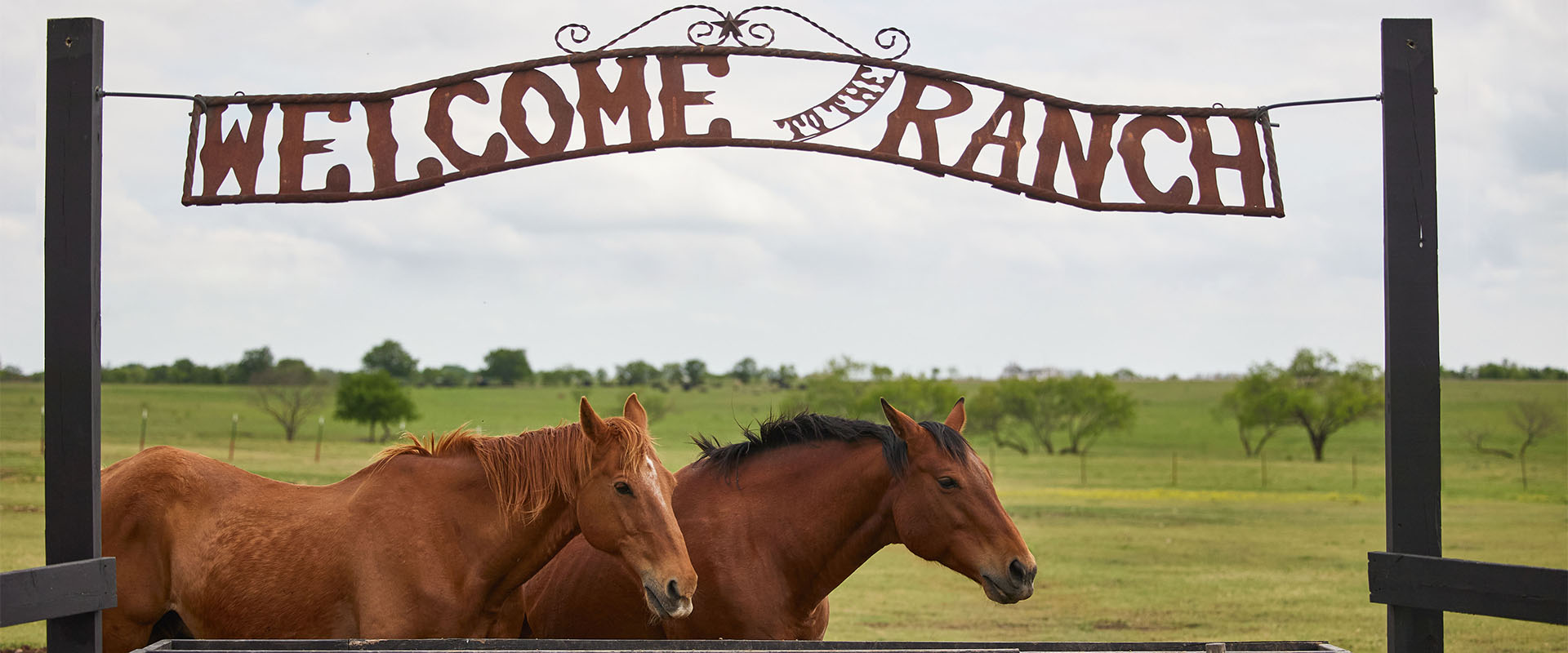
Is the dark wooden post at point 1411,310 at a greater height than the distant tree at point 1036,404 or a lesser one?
greater

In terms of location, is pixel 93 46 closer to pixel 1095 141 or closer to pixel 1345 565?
pixel 1095 141

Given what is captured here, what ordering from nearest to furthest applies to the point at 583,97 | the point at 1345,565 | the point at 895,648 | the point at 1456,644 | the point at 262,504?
the point at 895,648 → the point at 583,97 → the point at 262,504 → the point at 1456,644 → the point at 1345,565

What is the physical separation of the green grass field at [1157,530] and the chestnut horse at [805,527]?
686 mm

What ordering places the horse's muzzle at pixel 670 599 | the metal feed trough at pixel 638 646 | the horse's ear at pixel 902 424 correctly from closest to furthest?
the metal feed trough at pixel 638 646 < the horse's muzzle at pixel 670 599 < the horse's ear at pixel 902 424

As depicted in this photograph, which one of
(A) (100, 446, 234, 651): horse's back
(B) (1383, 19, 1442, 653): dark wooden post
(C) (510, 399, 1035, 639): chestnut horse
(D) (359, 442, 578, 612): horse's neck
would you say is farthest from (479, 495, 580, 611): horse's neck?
(B) (1383, 19, 1442, 653): dark wooden post

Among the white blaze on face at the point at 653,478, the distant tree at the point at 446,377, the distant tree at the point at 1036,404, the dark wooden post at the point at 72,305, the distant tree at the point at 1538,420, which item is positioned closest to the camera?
the dark wooden post at the point at 72,305

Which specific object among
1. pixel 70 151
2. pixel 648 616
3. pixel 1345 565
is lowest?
pixel 1345 565

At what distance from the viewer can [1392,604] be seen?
433 cm

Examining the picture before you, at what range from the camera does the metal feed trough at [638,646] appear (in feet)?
13.4

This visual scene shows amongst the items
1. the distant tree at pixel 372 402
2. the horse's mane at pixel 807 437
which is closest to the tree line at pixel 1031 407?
the distant tree at pixel 372 402

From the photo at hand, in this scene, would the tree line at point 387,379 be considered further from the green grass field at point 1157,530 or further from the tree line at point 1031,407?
the tree line at point 1031,407

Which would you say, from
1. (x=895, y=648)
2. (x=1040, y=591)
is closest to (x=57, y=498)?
(x=895, y=648)

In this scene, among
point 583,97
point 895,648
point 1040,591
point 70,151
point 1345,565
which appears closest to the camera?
point 895,648

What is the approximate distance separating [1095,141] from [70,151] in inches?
164
